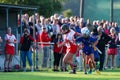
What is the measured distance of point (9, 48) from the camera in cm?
3422

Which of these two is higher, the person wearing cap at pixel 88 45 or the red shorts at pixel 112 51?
the person wearing cap at pixel 88 45

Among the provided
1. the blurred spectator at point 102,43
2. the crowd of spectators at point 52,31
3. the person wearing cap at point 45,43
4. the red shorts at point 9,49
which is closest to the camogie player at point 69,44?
the crowd of spectators at point 52,31

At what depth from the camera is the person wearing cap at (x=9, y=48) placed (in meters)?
34.1

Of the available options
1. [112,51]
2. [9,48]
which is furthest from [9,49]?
[112,51]

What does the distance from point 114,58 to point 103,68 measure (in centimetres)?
190

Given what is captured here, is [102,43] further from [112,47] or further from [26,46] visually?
[26,46]

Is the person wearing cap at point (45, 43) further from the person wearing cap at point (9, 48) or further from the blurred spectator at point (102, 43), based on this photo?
the blurred spectator at point (102, 43)

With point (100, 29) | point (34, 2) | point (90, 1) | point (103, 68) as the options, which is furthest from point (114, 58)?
point (34, 2)

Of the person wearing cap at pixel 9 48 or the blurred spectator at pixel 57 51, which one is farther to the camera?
the blurred spectator at pixel 57 51

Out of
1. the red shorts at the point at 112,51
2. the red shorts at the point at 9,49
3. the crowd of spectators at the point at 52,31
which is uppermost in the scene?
the crowd of spectators at the point at 52,31

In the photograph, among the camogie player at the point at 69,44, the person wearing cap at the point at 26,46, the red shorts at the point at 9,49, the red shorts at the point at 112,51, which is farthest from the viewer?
the red shorts at the point at 112,51

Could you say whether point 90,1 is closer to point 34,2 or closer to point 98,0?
point 98,0

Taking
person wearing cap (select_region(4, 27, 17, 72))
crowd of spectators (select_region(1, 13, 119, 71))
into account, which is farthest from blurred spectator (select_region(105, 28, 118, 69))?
person wearing cap (select_region(4, 27, 17, 72))

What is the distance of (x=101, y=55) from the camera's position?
35281mm
